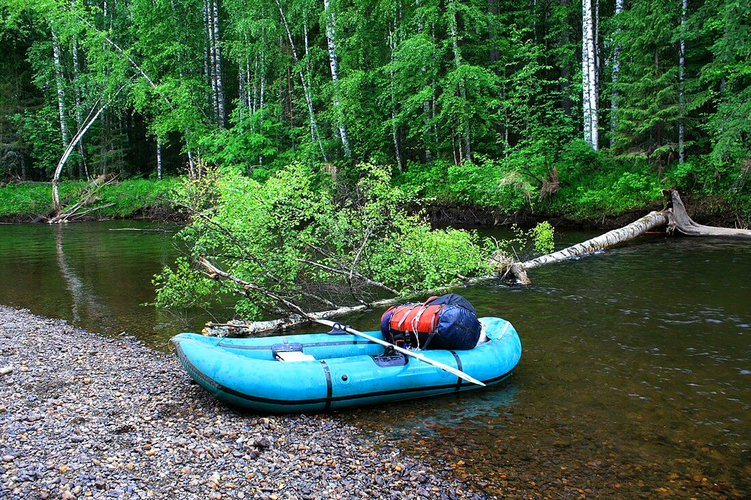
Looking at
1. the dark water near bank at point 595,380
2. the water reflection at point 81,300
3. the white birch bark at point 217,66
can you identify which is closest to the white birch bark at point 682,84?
the dark water near bank at point 595,380

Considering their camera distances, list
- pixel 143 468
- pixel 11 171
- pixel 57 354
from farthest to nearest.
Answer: pixel 11 171, pixel 57 354, pixel 143 468

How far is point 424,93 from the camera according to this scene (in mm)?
18344

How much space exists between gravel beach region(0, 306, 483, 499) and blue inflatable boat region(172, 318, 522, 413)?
24 cm

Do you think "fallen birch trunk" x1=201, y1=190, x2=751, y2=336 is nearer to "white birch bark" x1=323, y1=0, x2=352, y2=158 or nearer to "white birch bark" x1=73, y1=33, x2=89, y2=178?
"white birch bark" x1=323, y1=0, x2=352, y2=158

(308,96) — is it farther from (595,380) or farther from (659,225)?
(595,380)

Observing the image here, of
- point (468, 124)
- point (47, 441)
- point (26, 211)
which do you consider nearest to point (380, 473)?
point (47, 441)

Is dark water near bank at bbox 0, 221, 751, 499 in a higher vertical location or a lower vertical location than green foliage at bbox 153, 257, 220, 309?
lower

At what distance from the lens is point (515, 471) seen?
3.98 meters

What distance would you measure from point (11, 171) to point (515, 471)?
37221 millimetres

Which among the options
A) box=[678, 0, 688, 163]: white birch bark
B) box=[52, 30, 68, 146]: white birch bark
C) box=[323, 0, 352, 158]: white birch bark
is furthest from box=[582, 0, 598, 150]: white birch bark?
box=[52, 30, 68, 146]: white birch bark

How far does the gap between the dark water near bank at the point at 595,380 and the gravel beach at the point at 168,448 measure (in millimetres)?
487

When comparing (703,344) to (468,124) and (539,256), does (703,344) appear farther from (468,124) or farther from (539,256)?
(468,124)

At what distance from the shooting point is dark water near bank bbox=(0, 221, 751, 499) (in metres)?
4.00

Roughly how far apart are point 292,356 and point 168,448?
168 cm
